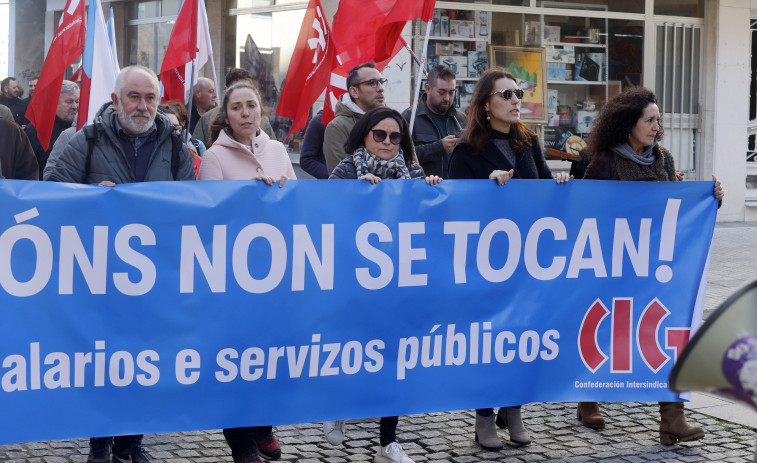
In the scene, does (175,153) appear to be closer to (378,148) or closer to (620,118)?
(378,148)

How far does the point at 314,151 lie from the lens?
306 inches

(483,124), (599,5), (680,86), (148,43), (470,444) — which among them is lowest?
(470,444)

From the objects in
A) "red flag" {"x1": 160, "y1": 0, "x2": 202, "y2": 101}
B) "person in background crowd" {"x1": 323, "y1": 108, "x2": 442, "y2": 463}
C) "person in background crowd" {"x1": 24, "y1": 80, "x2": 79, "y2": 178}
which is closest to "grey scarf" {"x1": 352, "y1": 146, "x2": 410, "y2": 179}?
"person in background crowd" {"x1": 323, "y1": 108, "x2": 442, "y2": 463}

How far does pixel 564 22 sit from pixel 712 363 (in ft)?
44.9

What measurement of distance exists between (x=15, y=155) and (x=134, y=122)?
1420 millimetres

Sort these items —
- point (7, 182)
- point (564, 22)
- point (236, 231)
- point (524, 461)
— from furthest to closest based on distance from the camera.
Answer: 1. point (564, 22)
2. point (524, 461)
3. point (236, 231)
4. point (7, 182)

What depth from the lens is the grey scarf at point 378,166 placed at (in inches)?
210

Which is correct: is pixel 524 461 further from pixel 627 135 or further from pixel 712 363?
pixel 712 363

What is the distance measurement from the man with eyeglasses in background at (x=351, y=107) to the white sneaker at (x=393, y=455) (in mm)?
2168

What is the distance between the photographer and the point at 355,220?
496cm

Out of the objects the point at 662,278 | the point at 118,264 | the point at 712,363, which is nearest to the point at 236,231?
the point at 118,264

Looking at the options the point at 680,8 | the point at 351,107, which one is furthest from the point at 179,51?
the point at 680,8

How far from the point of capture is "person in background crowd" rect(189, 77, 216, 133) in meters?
9.61

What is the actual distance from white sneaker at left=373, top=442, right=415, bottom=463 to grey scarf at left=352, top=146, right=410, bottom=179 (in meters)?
1.33
